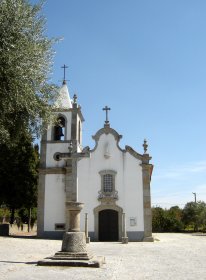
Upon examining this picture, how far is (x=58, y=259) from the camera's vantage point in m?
Result: 11.6

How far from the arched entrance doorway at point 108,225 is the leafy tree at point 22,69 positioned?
1387 centimetres

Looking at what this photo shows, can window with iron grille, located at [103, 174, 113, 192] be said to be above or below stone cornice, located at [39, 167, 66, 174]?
below

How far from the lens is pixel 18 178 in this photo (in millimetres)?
35188

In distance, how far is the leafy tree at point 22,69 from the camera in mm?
11484

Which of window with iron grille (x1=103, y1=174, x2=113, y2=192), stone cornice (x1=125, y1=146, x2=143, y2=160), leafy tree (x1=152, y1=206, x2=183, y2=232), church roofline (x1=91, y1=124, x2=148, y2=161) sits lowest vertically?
leafy tree (x1=152, y1=206, x2=183, y2=232)

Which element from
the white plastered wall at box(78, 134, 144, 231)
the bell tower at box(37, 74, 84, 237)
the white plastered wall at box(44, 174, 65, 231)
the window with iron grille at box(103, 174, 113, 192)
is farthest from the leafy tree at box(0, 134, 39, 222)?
the window with iron grille at box(103, 174, 113, 192)

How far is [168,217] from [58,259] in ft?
134

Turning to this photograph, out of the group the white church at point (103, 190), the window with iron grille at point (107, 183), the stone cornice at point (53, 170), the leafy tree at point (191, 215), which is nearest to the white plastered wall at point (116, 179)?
the white church at point (103, 190)

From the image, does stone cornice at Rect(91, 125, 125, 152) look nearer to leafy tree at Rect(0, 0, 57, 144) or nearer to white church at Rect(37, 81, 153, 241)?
white church at Rect(37, 81, 153, 241)

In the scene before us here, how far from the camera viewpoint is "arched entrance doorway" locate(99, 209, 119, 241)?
86.7ft

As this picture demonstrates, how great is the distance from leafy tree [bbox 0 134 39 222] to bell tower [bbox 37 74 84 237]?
5496mm

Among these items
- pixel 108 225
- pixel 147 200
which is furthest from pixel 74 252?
pixel 147 200

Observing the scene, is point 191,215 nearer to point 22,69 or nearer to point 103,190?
point 103,190

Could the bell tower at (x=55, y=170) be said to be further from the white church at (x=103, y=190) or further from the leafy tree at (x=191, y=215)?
the leafy tree at (x=191, y=215)
